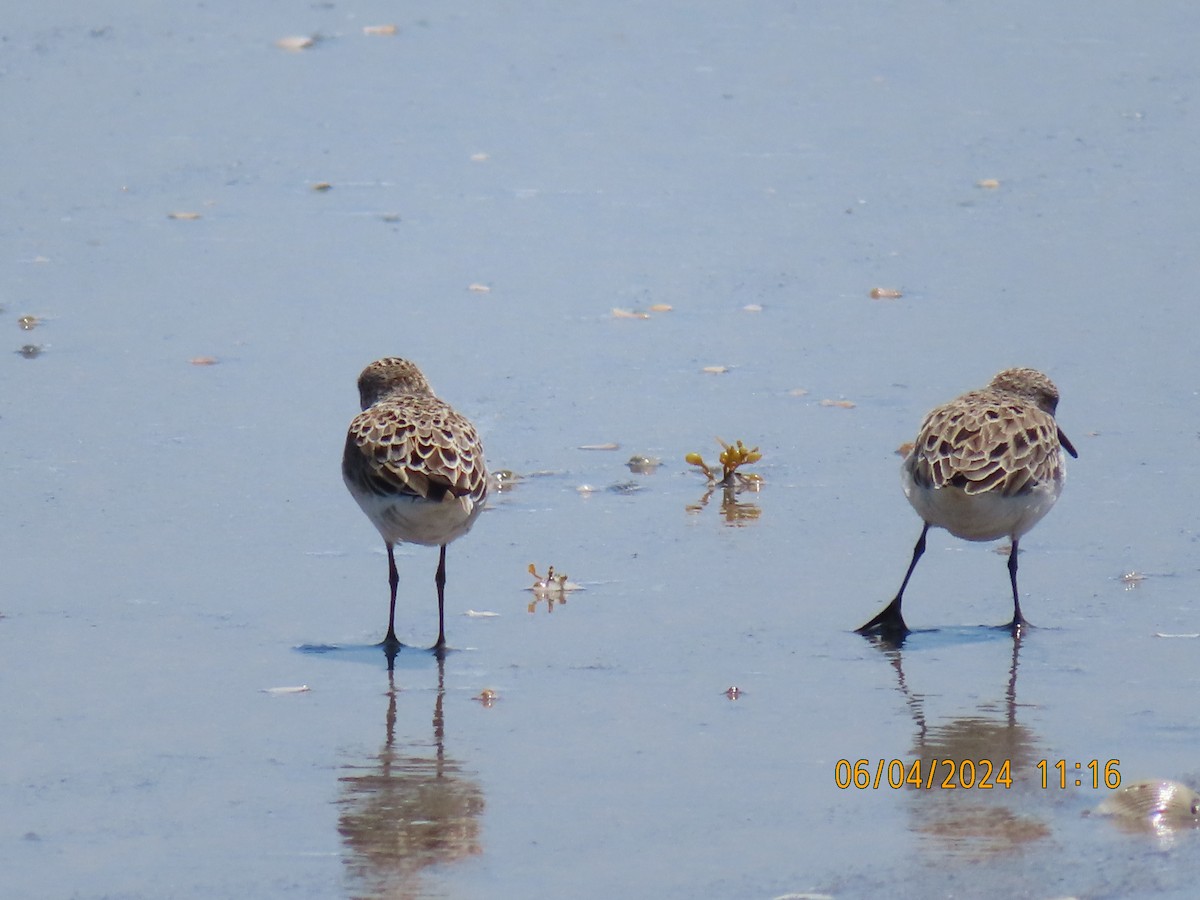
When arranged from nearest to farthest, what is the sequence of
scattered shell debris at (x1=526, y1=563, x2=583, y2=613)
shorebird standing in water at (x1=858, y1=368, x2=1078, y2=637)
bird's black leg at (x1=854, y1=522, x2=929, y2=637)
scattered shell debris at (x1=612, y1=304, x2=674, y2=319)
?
1. bird's black leg at (x1=854, y1=522, x2=929, y2=637)
2. shorebird standing in water at (x1=858, y1=368, x2=1078, y2=637)
3. scattered shell debris at (x1=526, y1=563, x2=583, y2=613)
4. scattered shell debris at (x1=612, y1=304, x2=674, y2=319)

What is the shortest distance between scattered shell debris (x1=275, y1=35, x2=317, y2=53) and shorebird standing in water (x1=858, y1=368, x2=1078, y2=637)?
11.4 meters

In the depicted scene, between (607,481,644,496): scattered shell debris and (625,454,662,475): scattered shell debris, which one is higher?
(625,454,662,475): scattered shell debris

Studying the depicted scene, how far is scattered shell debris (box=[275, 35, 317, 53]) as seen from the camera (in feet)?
61.5

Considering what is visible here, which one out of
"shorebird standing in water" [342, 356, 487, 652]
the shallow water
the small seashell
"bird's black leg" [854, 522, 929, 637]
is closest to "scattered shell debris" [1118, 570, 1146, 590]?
the shallow water

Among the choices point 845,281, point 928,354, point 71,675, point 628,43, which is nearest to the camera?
point 71,675

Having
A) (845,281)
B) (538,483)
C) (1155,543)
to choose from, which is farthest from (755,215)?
(1155,543)

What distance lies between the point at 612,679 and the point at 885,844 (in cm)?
170

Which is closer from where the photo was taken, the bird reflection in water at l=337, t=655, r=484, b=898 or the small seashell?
the bird reflection in water at l=337, t=655, r=484, b=898

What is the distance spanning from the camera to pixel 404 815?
21.0 feet

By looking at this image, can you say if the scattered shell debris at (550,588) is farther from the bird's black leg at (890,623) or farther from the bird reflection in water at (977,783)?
the bird reflection in water at (977,783)

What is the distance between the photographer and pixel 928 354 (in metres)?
11.6

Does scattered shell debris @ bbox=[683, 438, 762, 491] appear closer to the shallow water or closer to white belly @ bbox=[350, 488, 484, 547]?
the shallow water

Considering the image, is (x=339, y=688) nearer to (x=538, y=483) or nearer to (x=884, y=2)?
(x=538, y=483)

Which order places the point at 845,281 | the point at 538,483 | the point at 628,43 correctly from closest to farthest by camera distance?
the point at 538,483, the point at 845,281, the point at 628,43
